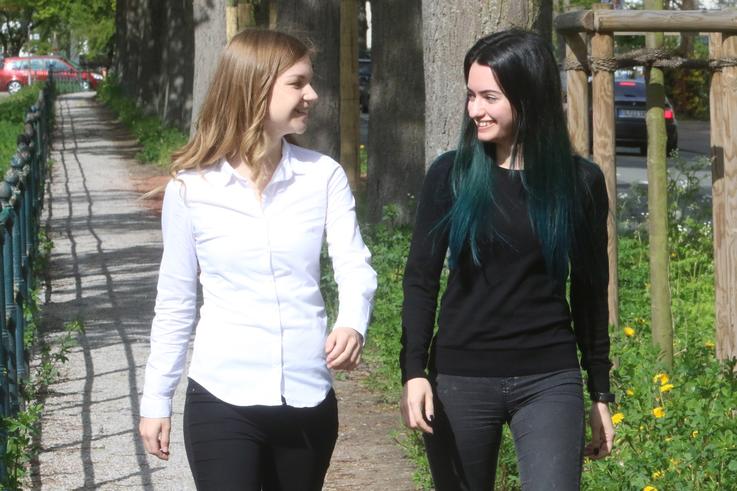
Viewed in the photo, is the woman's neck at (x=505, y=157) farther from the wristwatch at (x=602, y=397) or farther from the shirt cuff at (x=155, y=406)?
the shirt cuff at (x=155, y=406)

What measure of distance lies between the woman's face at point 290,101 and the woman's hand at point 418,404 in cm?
67

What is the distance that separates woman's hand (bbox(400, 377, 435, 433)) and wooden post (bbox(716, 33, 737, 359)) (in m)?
3.04

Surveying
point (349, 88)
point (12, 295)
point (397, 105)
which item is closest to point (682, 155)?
point (349, 88)

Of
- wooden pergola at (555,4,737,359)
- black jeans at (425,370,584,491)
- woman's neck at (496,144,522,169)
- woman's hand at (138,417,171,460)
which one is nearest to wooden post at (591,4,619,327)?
wooden pergola at (555,4,737,359)

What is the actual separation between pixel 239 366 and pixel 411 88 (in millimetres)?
10150

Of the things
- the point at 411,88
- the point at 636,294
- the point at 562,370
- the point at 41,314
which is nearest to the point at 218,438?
the point at 562,370

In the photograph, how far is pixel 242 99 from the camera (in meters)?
3.41

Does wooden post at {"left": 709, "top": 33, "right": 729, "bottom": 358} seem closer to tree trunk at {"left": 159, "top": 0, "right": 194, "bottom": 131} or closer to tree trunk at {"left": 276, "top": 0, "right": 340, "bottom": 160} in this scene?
tree trunk at {"left": 276, "top": 0, "right": 340, "bottom": 160}

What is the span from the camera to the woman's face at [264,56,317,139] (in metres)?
3.41

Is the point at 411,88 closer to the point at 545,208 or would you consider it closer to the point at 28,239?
the point at 28,239

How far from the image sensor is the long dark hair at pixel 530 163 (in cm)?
345

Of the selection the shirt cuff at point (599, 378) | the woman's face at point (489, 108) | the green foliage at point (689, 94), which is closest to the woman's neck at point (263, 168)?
the woman's face at point (489, 108)

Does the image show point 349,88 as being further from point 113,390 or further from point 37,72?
point 37,72

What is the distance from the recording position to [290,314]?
3.37 m
